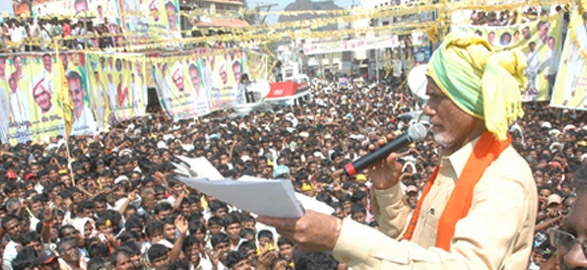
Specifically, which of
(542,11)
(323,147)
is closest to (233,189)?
(323,147)

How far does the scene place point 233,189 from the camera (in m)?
1.27

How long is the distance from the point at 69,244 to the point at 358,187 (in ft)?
10.6

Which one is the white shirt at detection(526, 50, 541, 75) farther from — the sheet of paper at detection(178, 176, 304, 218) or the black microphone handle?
the sheet of paper at detection(178, 176, 304, 218)

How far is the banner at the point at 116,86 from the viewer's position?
1334cm

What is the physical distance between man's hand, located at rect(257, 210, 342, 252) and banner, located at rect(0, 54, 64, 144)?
1123cm

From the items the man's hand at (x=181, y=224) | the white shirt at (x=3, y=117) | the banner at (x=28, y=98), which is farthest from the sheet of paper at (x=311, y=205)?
the white shirt at (x=3, y=117)

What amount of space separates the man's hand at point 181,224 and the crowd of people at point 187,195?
2 centimetres

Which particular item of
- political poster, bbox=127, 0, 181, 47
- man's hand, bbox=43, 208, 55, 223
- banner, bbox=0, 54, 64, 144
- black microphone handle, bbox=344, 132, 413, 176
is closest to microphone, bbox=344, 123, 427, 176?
black microphone handle, bbox=344, 132, 413, 176

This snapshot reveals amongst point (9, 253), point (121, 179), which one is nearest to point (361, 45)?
point (121, 179)

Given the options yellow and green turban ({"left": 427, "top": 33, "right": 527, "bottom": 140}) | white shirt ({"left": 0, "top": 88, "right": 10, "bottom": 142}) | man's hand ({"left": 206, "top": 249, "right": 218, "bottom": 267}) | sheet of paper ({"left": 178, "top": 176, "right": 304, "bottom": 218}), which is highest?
yellow and green turban ({"left": 427, "top": 33, "right": 527, "bottom": 140})

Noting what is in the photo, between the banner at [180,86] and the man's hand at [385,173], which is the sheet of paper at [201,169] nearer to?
the man's hand at [385,173]

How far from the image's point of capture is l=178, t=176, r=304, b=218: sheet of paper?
1.20 m

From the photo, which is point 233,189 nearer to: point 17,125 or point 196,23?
point 17,125

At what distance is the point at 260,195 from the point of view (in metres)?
1.25
